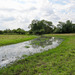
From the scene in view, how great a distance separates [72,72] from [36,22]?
9212cm

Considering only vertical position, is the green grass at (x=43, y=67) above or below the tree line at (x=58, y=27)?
below

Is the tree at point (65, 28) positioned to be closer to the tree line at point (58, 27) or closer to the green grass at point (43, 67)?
the tree line at point (58, 27)

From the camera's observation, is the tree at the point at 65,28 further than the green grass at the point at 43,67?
Yes

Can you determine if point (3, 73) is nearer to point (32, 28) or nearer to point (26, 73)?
point (26, 73)

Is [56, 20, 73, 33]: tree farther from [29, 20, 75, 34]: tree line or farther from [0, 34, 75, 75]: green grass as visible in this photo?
[0, 34, 75, 75]: green grass

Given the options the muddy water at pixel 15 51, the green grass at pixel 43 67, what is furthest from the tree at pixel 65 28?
the green grass at pixel 43 67

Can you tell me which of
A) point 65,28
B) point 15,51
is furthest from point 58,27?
point 15,51

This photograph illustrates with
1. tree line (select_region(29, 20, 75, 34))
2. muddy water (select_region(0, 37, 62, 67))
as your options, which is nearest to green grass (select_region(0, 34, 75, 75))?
muddy water (select_region(0, 37, 62, 67))

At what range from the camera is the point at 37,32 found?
91.8 metres

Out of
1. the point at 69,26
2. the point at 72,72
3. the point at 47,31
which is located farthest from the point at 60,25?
the point at 72,72

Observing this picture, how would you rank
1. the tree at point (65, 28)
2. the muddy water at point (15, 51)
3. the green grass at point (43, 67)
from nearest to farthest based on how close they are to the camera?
the green grass at point (43, 67) → the muddy water at point (15, 51) → the tree at point (65, 28)

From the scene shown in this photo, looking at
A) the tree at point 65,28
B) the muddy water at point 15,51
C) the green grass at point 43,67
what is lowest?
the green grass at point 43,67

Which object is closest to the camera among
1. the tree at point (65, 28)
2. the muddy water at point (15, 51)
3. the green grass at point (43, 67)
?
the green grass at point (43, 67)

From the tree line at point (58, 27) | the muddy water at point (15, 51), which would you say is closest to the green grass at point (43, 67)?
the muddy water at point (15, 51)
